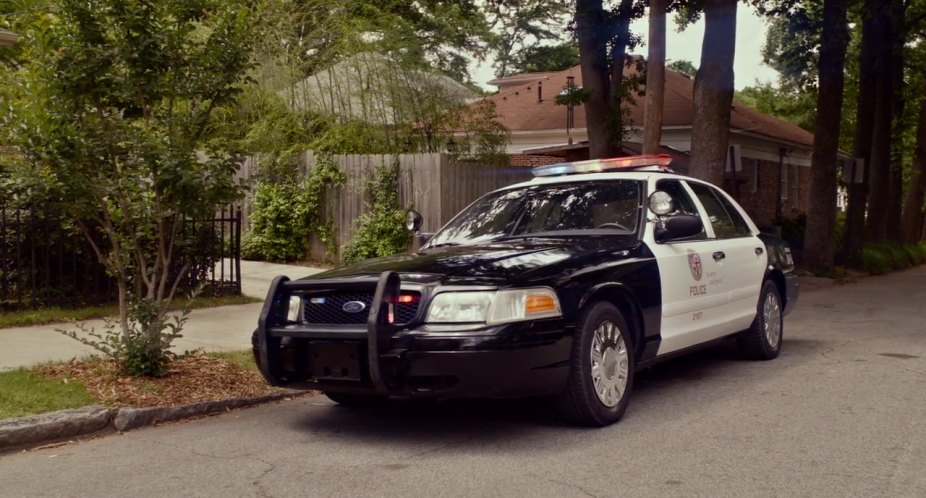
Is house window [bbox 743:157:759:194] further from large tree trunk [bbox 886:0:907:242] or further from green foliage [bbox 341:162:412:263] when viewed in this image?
green foliage [bbox 341:162:412:263]

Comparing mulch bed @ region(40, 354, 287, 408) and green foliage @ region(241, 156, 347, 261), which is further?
green foliage @ region(241, 156, 347, 261)

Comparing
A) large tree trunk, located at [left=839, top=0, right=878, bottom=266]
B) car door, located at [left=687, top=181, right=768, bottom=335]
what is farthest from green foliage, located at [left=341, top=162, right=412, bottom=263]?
large tree trunk, located at [left=839, top=0, right=878, bottom=266]

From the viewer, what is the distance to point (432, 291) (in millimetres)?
5586

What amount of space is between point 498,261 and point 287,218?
1190 cm

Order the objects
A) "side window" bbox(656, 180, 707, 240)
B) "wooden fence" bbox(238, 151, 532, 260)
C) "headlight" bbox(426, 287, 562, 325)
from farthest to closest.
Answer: "wooden fence" bbox(238, 151, 532, 260) → "side window" bbox(656, 180, 707, 240) → "headlight" bbox(426, 287, 562, 325)

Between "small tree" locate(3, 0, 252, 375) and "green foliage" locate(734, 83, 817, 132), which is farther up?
"green foliage" locate(734, 83, 817, 132)

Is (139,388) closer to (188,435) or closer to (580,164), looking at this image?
(188,435)

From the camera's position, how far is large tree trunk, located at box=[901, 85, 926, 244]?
26891mm

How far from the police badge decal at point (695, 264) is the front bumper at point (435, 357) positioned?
6.23 ft

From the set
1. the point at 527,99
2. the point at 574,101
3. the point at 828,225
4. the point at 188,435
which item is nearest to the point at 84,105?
the point at 188,435

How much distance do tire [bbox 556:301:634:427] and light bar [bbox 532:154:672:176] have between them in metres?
1.82

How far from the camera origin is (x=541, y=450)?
218 inches

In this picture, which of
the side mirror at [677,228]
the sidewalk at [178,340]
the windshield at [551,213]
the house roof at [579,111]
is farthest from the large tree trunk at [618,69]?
the side mirror at [677,228]

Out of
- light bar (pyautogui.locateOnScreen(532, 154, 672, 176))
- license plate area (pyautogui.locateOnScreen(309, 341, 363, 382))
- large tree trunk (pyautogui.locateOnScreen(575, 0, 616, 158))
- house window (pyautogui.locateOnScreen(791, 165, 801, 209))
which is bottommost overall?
license plate area (pyautogui.locateOnScreen(309, 341, 363, 382))
